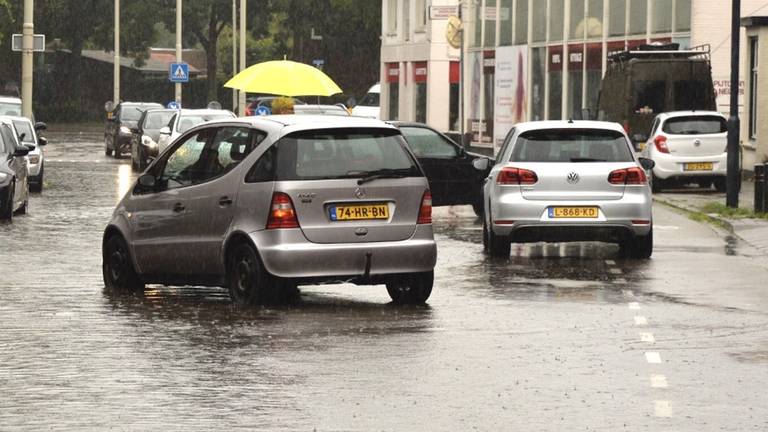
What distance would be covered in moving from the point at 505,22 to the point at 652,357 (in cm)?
5052

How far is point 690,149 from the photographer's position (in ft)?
107

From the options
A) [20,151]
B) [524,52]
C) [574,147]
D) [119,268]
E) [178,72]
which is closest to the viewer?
[119,268]

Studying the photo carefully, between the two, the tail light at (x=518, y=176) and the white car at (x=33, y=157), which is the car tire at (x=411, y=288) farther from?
the white car at (x=33, y=157)

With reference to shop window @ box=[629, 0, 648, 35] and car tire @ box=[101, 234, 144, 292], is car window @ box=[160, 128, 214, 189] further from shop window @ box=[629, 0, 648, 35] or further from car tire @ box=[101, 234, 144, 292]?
shop window @ box=[629, 0, 648, 35]

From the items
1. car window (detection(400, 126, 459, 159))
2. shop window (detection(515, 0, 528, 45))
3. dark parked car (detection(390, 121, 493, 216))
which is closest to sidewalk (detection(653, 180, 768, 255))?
dark parked car (detection(390, 121, 493, 216))

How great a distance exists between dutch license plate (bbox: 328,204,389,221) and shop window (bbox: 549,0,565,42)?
134ft

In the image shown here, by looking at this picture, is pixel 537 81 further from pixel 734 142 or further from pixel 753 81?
pixel 734 142

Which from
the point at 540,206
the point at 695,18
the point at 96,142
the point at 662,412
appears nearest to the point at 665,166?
the point at 695,18

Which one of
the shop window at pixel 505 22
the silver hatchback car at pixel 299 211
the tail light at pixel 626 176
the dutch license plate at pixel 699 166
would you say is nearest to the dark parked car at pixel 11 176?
the tail light at pixel 626 176

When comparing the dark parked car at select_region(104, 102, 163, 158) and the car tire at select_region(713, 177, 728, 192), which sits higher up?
the dark parked car at select_region(104, 102, 163, 158)

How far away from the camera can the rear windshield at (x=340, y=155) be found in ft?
44.9

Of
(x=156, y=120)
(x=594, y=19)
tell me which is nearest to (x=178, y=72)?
(x=156, y=120)

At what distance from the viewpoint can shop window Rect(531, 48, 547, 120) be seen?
54797 mm

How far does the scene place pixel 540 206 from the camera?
18.5m
